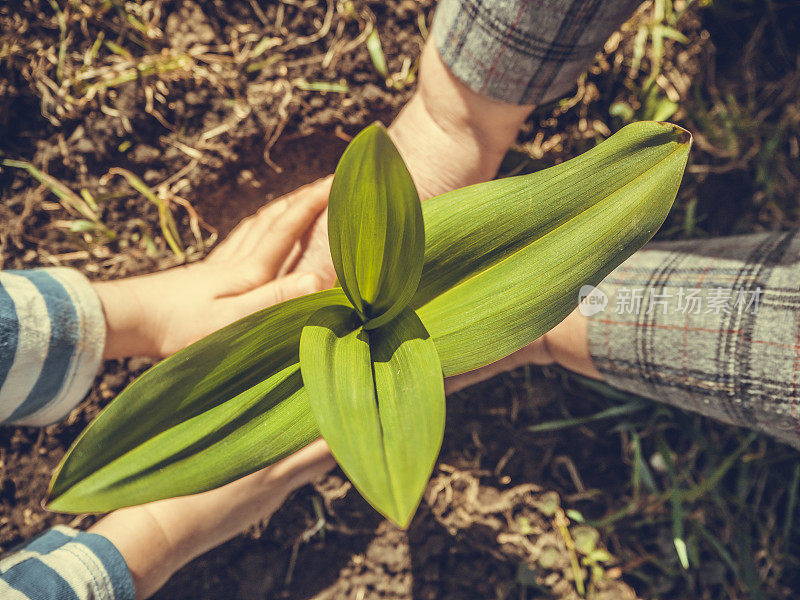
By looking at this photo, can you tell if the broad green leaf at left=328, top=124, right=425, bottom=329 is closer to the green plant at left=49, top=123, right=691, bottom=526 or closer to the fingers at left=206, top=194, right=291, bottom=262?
the green plant at left=49, top=123, right=691, bottom=526

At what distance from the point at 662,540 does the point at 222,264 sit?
1021mm

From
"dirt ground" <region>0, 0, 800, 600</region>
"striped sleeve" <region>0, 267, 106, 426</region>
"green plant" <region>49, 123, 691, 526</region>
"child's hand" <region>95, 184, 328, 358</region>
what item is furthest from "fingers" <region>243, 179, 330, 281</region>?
"green plant" <region>49, 123, 691, 526</region>

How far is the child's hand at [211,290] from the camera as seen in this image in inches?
36.6

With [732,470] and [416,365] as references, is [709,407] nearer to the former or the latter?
[732,470]

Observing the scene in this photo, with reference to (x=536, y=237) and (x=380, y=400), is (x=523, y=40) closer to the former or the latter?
(x=536, y=237)

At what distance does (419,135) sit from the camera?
1000 mm

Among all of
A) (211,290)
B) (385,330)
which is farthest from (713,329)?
(211,290)

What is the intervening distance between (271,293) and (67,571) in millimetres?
515

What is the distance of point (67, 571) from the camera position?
81cm

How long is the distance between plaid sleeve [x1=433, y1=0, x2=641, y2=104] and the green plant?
1.09 feet

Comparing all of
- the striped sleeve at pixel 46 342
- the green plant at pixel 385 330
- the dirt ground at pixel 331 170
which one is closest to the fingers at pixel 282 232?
the dirt ground at pixel 331 170

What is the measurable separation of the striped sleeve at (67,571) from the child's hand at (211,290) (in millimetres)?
309

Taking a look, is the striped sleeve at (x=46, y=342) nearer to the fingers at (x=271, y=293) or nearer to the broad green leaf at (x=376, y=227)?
the fingers at (x=271, y=293)

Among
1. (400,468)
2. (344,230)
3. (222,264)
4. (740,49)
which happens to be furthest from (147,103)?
(740,49)
